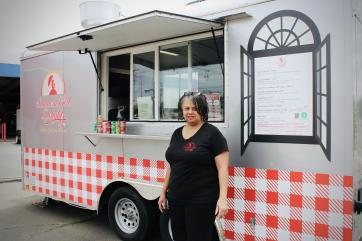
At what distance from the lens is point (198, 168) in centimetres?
268

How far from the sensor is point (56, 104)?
526cm

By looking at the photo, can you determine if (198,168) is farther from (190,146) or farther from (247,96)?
(247,96)

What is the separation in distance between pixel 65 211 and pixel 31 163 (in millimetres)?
914

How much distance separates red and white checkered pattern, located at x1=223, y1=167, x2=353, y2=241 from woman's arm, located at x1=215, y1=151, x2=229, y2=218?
2.08 ft

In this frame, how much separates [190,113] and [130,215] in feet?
6.86

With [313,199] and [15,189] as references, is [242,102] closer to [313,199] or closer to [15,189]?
[313,199]

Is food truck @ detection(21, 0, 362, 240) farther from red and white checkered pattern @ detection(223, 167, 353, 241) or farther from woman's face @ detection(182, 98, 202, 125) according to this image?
woman's face @ detection(182, 98, 202, 125)

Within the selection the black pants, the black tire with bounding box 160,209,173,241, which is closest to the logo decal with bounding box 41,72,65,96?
the black tire with bounding box 160,209,173,241

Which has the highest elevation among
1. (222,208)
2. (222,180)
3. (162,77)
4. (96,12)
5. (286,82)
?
(96,12)

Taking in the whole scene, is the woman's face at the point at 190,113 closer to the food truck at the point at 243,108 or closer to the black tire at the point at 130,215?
the food truck at the point at 243,108

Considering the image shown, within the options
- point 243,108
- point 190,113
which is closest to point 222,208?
point 190,113

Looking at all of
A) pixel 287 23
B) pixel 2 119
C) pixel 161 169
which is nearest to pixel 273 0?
pixel 287 23

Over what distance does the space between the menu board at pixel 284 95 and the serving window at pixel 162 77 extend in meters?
0.50

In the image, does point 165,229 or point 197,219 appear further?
point 165,229
